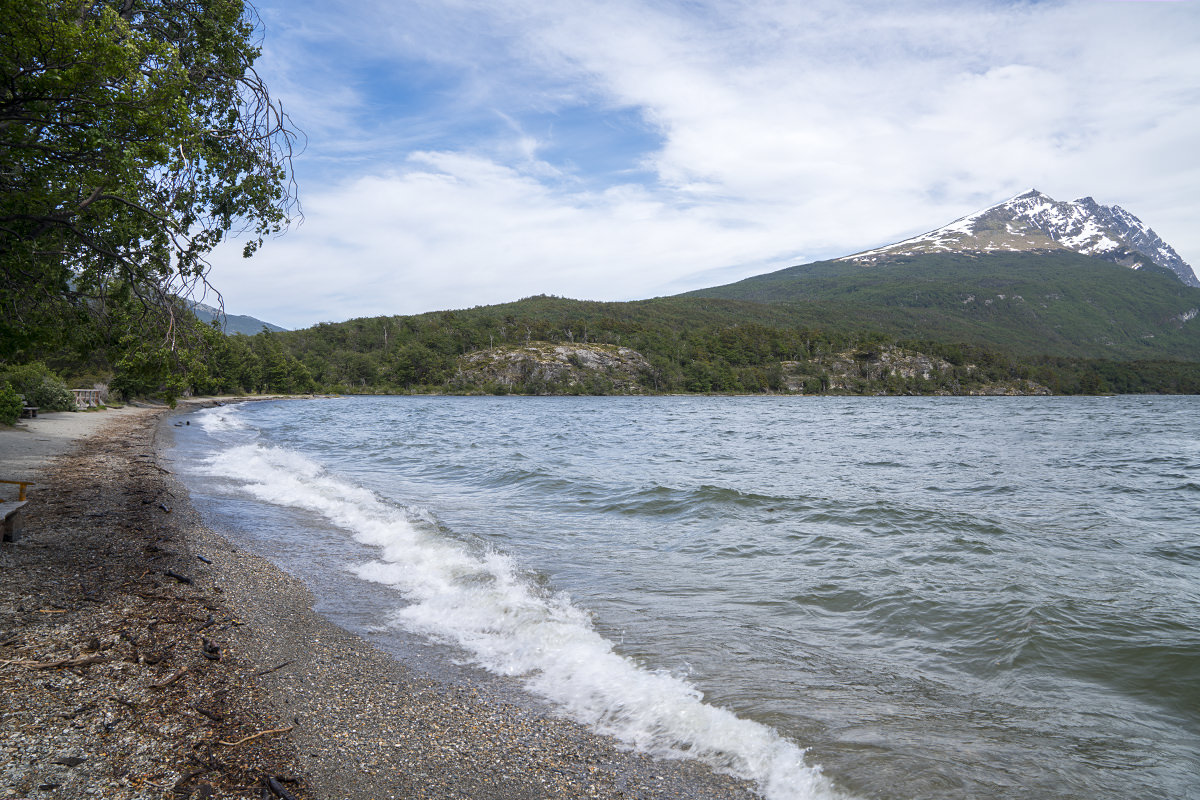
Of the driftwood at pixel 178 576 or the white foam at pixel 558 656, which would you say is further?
the driftwood at pixel 178 576

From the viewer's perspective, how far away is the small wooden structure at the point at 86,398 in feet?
146

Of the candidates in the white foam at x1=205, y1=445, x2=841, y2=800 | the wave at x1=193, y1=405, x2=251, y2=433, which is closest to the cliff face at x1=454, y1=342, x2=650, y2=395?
the wave at x1=193, y1=405, x2=251, y2=433

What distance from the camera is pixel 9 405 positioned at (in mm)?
26062

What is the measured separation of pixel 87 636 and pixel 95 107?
5.44m

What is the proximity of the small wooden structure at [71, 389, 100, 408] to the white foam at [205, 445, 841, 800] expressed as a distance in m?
44.8

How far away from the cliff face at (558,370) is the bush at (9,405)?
132m

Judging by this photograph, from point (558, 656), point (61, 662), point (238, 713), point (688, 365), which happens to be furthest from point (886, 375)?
point (61, 662)

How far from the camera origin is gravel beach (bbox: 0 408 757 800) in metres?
3.90

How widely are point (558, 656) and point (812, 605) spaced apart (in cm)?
388

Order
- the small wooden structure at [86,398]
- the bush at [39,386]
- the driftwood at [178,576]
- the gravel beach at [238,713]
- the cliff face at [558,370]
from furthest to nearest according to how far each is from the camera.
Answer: the cliff face at [558,370] → the small wooden structure at [86,398] → the bush at [39,386] → the driftwood at [178,576] → the gravel beach at [238,713]

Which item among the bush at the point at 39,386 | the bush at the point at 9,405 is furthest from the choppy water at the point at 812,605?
the bush at the point at 39,386

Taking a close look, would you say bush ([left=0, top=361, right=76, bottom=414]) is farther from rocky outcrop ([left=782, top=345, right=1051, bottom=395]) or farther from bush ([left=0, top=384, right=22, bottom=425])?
rocky outcrop ([left=782, top=345, right=1051, bottom=395])

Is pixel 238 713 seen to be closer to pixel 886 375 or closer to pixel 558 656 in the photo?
pixel 558 656

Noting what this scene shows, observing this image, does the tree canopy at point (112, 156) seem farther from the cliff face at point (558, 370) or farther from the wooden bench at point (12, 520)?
the cliff face at point (558, 370)
